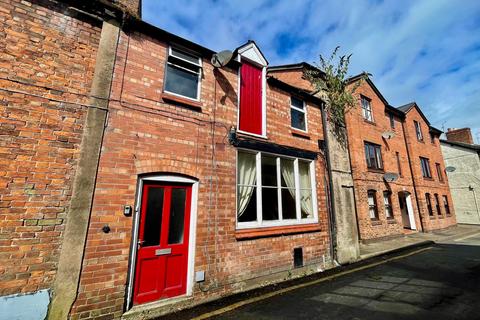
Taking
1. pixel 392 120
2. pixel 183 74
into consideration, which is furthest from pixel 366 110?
pixel 183 74

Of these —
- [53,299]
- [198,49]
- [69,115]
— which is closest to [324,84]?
[198,49]

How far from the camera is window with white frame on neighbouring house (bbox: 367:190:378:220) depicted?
41.6ft

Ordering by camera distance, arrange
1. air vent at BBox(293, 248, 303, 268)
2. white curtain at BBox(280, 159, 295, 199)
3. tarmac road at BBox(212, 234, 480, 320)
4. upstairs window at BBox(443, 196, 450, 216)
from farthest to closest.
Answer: upstairs window at BBox(443, 196, 450, 216) → white curtain at BBox(280, 159, 295, 199) → air vent at BBox(293, 248, 303, 268) → tarmac road at BBox(212, 234, 480, 320)

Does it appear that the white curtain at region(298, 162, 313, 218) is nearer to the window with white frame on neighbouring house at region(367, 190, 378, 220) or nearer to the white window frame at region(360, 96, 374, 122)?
the window with white frame on neighbouring house at region(367, 190, 378, 220)

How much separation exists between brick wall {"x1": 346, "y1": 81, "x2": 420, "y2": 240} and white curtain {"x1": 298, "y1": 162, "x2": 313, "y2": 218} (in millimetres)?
5550

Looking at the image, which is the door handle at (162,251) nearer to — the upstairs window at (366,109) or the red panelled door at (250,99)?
the red panelled door at (250,99)

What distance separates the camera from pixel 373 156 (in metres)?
14.0

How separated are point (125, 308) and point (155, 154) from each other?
3121 millimetres

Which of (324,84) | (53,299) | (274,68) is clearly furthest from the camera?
(274,68)

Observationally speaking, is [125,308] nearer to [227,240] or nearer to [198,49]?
[227,240]

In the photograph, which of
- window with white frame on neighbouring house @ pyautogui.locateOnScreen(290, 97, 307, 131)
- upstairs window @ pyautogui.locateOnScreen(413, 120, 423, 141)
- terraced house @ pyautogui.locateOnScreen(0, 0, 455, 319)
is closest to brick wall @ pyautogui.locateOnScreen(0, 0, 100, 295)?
terraced house @ pyautogui.locateOnScreen(0, 0, 455, 319)

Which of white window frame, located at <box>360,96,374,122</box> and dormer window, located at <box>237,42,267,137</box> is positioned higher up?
white window frame, located at <box>360,96,374,122</box>

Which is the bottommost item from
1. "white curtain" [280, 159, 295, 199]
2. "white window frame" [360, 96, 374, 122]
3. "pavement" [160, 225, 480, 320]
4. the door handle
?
"pavement" [160, 225, 480, 320]

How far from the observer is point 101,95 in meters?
4.69
